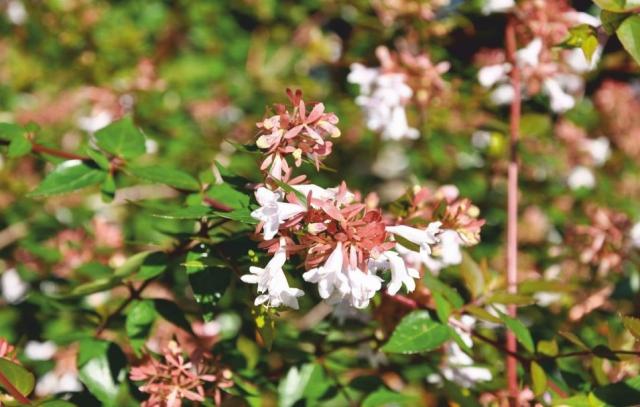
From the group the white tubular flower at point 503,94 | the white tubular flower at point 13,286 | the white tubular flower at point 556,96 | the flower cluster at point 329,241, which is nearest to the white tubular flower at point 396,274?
the flower cluster at point 329,241

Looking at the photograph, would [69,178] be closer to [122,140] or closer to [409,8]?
[122,140]

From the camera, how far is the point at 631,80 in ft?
10.8

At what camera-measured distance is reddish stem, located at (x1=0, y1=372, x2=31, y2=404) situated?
36.6 inches

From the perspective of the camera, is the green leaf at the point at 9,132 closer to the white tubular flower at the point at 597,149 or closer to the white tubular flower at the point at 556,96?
the white tubular flower at the point at 556,96

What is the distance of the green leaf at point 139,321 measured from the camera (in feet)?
3.83

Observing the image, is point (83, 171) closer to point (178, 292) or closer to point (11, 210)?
point (178, 292)

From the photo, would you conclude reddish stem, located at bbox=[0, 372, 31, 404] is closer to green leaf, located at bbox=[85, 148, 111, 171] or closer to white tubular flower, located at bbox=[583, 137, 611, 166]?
green leaf, located at bbox=[85, 148, 111, 171]

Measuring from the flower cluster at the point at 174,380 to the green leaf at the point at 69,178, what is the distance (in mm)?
376

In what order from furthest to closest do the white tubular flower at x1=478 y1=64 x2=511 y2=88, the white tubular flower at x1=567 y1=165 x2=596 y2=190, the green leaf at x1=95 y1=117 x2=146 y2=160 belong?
the white tubular flower at x1=567 y1=165 x2=596 y2=190 < the white tubular flower at x1=478 y1=64 x2=511 y2=88 < the green leaf at x1=95 y1=117 x2=146 y2=160

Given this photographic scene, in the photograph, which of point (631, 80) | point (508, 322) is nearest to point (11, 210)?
point (508, 322)

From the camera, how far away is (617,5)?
1.08 meters

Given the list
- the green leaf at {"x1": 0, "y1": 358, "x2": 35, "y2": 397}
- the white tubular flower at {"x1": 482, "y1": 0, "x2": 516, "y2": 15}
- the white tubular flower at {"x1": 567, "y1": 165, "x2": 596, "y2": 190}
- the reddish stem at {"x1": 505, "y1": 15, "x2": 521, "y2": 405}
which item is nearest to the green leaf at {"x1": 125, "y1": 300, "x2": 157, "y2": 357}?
the green leaf at {"x1": 0, "y1": 358, "x2": 35, "y2": 397}

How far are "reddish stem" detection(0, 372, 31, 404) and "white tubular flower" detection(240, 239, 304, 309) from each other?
41 cm

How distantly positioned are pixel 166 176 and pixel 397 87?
73 cm
